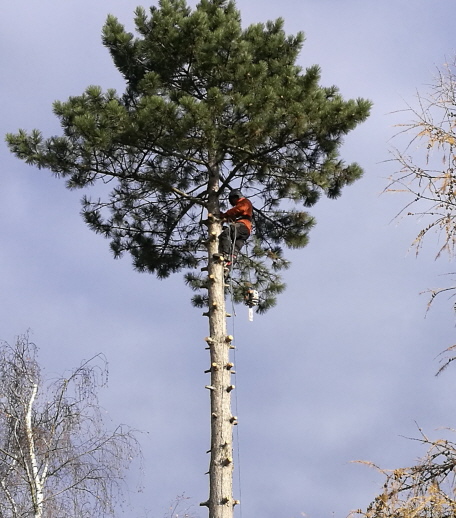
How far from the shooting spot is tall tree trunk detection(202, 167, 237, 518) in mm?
10047

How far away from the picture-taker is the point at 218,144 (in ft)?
38.3

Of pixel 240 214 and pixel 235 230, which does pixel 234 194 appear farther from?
pixel 235 230

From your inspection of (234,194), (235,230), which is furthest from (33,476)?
(234,194)

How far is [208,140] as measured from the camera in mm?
11539

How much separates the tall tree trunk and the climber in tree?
161 millimetres

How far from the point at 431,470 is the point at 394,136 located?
214 cm

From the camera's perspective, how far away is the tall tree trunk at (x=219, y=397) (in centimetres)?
1005

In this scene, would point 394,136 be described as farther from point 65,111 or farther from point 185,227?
point 185,227

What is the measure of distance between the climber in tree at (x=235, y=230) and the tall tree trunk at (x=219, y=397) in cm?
16

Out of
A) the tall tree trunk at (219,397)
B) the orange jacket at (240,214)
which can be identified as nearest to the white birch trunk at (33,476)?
the tall tree trunk at (219,397)

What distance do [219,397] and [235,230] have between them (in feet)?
8.14

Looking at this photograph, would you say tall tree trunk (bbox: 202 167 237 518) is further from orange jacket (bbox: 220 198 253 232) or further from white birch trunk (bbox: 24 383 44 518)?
white birch trunk (bbox: 24 383 44 518)

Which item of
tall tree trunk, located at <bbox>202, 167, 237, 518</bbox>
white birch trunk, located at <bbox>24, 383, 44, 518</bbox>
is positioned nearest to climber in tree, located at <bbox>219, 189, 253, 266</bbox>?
tall tree trunk, located at <bbox>202, 167, 237, 518</bbox>

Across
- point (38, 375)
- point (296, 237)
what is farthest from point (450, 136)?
point (296, 237)
